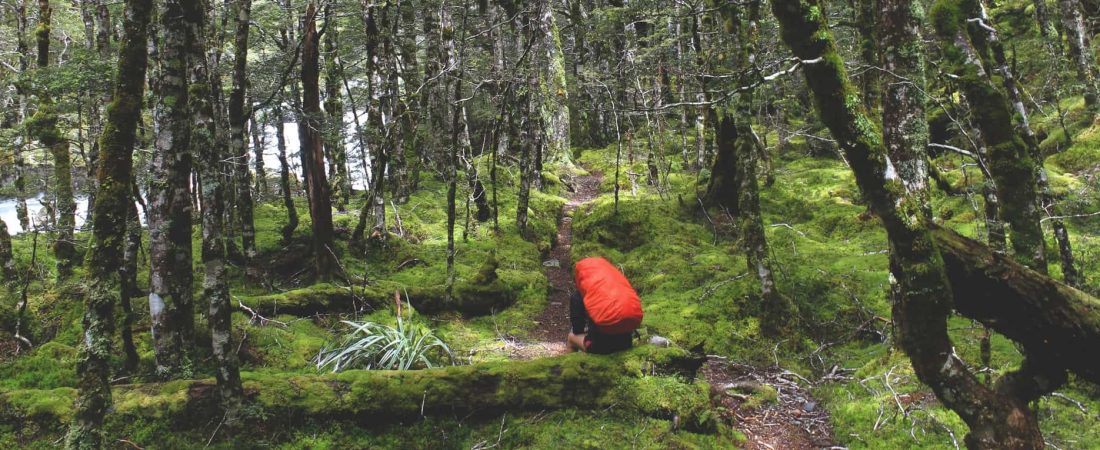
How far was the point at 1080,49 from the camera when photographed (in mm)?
13242

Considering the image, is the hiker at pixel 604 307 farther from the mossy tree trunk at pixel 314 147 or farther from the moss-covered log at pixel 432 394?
the mossy tree trunk at pixel 314 147

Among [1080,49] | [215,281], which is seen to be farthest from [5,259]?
[1080,49]

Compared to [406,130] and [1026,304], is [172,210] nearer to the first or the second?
[1026,304]

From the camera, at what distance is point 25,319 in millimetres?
7023

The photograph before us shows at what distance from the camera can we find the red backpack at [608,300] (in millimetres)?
5434

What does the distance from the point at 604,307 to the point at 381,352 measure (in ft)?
10.1

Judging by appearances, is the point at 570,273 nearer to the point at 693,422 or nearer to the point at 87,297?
the point at 693,422

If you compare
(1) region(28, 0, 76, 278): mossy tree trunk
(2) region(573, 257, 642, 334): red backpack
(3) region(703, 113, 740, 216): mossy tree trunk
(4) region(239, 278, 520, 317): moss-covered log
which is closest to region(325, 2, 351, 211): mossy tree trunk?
(4) region(239, 278, 520, 317): moss-covered log

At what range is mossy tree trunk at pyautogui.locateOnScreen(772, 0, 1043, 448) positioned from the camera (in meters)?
3.19

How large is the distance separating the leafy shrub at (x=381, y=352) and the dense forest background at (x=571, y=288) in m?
0.03

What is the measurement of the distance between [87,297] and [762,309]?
8066 millimetres

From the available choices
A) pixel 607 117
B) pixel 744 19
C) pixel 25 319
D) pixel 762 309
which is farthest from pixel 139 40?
pixel 607 117

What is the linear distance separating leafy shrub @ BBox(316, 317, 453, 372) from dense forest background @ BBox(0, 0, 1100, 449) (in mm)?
33

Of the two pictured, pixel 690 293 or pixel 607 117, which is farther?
pixel 607 117
